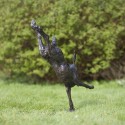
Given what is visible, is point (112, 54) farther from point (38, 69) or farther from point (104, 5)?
point (38, 69)

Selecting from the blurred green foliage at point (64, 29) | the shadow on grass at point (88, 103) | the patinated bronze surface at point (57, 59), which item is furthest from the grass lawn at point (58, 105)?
the blurred green foliage at point (64, 29)

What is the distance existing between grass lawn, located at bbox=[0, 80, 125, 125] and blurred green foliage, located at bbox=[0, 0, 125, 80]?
782 mm

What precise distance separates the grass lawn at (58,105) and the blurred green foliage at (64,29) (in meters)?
0.78

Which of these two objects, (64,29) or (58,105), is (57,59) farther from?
(64,29)

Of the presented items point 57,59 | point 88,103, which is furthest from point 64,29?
point 57,59

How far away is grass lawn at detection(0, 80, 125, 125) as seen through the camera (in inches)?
274

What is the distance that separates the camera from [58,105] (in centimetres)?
847

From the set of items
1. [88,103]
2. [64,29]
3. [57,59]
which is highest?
[57,59]

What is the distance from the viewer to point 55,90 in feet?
34.9

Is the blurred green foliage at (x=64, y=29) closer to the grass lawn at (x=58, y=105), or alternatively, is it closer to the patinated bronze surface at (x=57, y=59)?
the grass lawn at (x=58, y=105)

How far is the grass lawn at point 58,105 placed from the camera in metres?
6.95

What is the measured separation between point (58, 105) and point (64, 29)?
3.60 meters

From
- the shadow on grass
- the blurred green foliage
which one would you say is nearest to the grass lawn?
the shadow on grass

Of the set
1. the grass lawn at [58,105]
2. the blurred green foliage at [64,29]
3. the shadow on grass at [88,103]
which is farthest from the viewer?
the blurred green foliage at [64,29]
